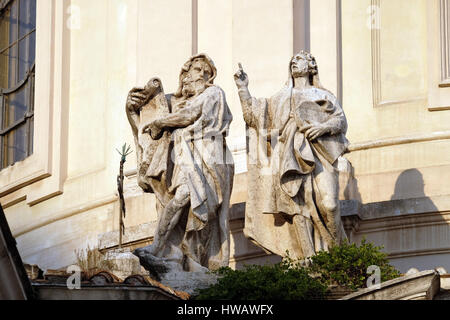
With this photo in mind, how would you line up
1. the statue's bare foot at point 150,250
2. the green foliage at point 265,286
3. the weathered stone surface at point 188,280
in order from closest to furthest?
the green foliage at point 265,286 < the weathered stone surface at point 188,280 < the statue's bare foot at point 150,250

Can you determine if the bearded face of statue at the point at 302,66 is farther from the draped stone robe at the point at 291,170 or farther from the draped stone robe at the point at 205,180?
the draped stone robe at the point at 205,180

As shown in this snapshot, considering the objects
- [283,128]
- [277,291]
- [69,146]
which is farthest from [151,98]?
[69,146]

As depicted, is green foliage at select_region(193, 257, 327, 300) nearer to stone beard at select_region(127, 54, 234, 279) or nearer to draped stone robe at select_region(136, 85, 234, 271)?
stone beard at select_region(127, 54, 234, 279)

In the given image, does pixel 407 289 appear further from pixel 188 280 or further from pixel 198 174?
pixel 198 174

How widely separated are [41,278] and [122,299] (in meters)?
2.19

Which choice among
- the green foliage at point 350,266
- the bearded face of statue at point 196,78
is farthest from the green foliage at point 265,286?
the bearded face of statue at point 196,78

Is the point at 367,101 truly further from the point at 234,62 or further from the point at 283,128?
the point at 283,128

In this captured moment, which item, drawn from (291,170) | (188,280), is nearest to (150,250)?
(188,280)

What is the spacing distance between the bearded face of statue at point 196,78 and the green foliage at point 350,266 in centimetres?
261

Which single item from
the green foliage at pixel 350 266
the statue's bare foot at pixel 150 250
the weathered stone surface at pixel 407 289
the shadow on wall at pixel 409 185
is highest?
the shadow on wall at pixel 409 185

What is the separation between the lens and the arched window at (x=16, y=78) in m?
31.3

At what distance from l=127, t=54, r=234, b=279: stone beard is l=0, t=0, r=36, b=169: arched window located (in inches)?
310

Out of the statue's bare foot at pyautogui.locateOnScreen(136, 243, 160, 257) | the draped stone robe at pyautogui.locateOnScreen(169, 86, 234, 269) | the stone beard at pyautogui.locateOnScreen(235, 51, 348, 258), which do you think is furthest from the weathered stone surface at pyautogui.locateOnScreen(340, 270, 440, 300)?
the statue's bare foot at pyautogui.locateOnScreen(136, 243, 160, 257)
